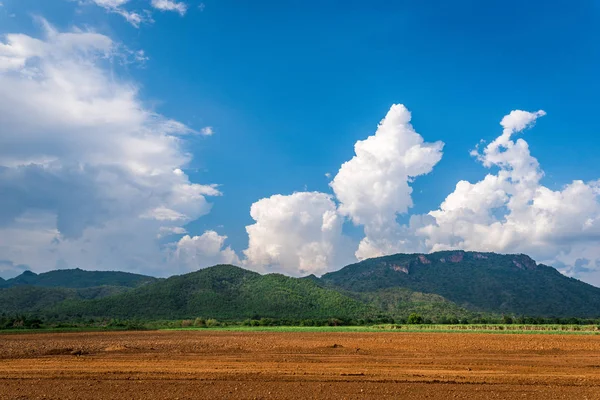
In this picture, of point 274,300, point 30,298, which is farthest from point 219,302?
point 30,298

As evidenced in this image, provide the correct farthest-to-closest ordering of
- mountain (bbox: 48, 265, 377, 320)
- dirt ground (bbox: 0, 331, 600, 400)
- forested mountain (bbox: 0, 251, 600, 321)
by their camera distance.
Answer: forested mountain (bbox: 0, 251, 600, 321)
mountain (bbox: 48, 265, 377, 320)
dirt ground (bbox: 0, 331, 600, 400)

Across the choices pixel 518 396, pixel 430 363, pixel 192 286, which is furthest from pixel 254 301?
pixel 518 396

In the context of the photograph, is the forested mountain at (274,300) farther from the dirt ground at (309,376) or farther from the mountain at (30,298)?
the dirt ground at (309,376)

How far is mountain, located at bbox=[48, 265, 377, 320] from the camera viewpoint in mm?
127250

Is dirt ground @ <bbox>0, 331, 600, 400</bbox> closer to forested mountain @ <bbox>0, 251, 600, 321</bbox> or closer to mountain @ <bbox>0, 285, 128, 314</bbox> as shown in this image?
forested mountain @ <bbox>0, 251, 600, 321</bbox>

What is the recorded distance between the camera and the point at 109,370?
2294cm

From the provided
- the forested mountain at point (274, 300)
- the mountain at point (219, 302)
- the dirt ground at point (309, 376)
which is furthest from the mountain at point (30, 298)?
the dirt ground at point (309, 376)

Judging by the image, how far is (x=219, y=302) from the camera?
14162 centimetres

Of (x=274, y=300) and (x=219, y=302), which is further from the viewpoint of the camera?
(x=274, y=300)

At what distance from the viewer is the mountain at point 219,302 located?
127250 mm

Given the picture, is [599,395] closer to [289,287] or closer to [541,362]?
[541,362]

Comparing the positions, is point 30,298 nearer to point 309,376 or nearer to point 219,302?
point 219,302

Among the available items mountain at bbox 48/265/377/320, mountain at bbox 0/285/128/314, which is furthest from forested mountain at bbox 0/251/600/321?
mountain at bbox 0/285/128/314

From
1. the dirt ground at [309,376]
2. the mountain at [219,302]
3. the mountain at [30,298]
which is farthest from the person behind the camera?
the mountain at [30,298]
